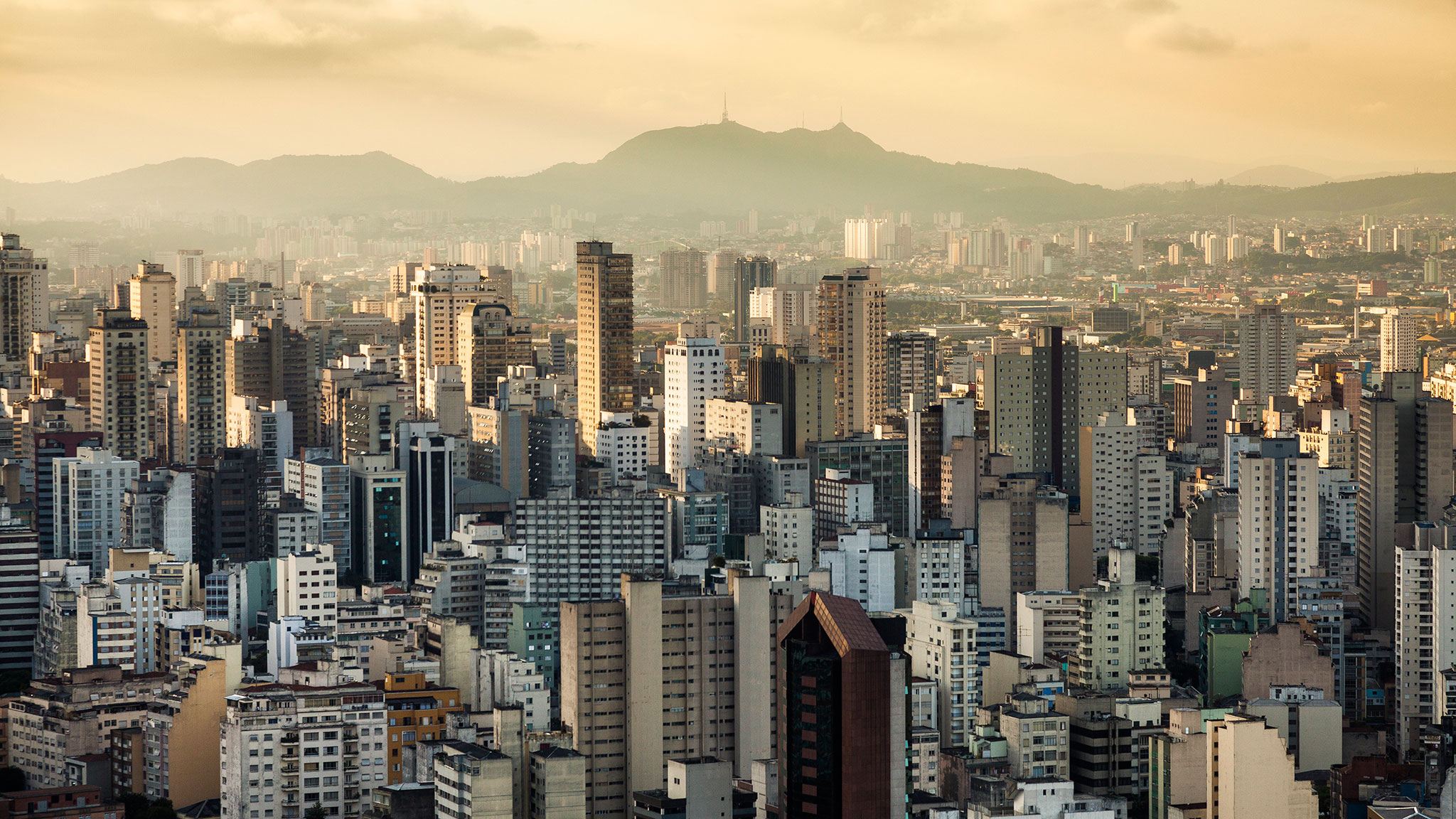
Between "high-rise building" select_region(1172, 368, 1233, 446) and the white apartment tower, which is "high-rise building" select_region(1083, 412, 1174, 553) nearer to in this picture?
the white apartment tower

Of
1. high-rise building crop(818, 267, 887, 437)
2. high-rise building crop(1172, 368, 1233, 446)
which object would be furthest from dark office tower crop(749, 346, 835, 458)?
high-rise building crop(1172, 368, 1233, 446)

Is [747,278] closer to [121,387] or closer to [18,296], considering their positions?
[18,296]

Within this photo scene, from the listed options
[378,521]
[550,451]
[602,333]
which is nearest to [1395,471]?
[550,451]

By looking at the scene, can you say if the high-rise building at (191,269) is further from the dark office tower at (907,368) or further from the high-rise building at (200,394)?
the dark office tower at (907,368)

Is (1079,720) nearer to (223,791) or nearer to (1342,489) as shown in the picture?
(223,791)

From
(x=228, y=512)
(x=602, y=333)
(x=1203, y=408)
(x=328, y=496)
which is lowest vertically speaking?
(x=228, y=512)
